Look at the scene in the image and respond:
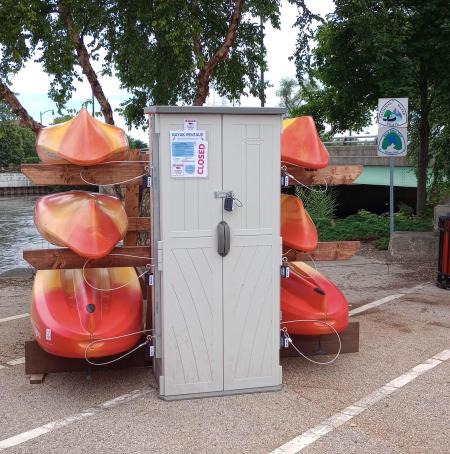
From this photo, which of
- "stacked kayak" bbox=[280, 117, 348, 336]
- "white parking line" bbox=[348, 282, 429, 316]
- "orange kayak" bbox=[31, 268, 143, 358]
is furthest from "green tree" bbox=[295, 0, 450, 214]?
"orange kayak" bbox=[31, 268, 143, 358]

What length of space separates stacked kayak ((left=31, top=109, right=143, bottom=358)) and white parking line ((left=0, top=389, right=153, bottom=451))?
1.21ft

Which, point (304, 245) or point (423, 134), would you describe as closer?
point (304, 245)

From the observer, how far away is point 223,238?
4.86 m

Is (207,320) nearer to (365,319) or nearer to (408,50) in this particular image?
(365,319)

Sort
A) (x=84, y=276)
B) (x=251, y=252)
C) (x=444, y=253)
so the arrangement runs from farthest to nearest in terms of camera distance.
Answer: (x=444, y=253) → (x=84, y=276) → (x=251, y=252)

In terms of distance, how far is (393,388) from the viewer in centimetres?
521

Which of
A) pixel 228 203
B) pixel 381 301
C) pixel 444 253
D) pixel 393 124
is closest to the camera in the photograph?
pixel 228 203

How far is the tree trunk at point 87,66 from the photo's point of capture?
456 inches

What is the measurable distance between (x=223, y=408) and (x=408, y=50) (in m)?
10.6

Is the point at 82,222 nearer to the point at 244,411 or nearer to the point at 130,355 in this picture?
the point at 130,355

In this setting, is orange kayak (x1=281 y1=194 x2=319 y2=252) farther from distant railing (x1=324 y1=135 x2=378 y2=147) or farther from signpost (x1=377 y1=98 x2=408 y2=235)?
distant railing (x1=324 y1=135 x2=378 y2=147)

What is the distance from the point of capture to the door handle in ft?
16.0

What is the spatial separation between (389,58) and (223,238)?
30.8ft

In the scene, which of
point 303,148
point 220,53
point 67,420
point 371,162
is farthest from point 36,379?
point 371,162
